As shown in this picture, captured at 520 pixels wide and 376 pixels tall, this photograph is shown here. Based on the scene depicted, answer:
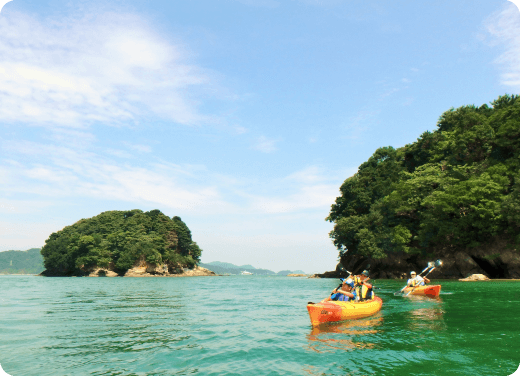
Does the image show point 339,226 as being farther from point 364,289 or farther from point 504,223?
point 364,289

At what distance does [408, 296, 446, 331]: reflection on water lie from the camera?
1266 cm

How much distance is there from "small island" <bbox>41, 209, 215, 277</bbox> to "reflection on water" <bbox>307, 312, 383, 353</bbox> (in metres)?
81.1

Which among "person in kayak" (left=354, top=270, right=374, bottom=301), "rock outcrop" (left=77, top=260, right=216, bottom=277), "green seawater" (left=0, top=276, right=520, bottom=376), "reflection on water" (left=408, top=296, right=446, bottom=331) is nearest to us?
"green seawater" (left=0, top=276, right=520, bottom=376)

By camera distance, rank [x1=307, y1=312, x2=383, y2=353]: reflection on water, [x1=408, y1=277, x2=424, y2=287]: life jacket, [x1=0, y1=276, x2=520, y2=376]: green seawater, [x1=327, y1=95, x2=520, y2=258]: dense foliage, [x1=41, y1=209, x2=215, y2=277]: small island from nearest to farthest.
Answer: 1. [x1=0, y1=276, x2=520, y2=376]: green seawater
2. [x1=307, y1=312, x2=383, y2=353]: reflection on water
3. [x1=408, y1=277, x2=424, y2=287]: life jacket
4. [x1=327, y1=95, x2=520, y2=258]: dense foliage
5. [x1=41, y1=209, x2=215, y2=277]: small island

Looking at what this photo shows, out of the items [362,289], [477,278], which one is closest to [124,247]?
[477,278]

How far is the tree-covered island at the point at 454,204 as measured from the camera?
3566 centimetres

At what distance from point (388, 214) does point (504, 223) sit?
15.1 meters

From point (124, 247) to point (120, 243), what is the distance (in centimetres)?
195

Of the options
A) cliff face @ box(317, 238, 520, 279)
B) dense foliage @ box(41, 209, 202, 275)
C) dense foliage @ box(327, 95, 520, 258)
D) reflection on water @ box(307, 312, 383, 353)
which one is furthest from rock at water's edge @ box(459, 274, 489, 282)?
dense foliage @ box(41, 209, 202, 275)

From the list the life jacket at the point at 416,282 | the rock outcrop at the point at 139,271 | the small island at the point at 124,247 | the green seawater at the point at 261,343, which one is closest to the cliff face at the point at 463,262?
the life jacket at the point at 416,282

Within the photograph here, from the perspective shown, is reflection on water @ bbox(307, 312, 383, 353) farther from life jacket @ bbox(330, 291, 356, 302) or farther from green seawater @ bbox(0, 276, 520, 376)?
life jacket @ bbox(330, 291, 356, 302)

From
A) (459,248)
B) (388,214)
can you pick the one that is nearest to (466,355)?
(459,248)

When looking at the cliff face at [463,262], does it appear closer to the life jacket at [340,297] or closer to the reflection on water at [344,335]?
the life jacket at [340,297]

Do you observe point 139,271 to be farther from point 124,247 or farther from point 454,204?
point 454,204
